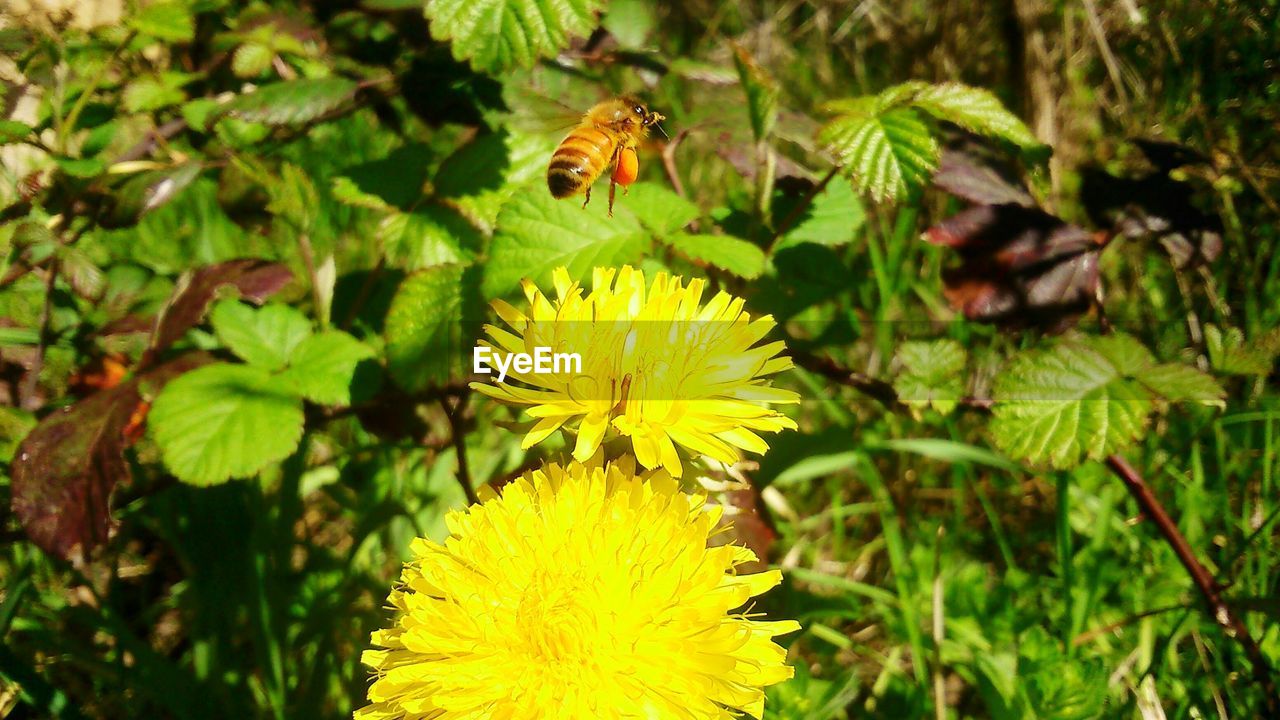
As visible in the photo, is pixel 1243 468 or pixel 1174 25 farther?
pixel 1174 25

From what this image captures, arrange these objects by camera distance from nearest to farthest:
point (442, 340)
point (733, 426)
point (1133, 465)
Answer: point (733, 426), point (442, 340), point (1133, 465)

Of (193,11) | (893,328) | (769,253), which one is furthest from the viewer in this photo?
(893,328)

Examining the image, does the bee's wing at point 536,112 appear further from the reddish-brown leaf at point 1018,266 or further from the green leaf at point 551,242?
the reddish-brown leaf at point 1018,266

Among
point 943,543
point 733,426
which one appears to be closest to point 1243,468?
point 943,543

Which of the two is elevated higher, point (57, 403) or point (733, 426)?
point (733, 426)

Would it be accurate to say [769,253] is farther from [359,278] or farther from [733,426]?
[359,278]

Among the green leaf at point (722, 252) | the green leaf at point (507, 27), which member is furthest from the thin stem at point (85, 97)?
the green leaf at point (722, 252)

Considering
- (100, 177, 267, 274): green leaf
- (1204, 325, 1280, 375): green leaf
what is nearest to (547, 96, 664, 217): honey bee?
(1204, 325, 1280, 375): green leaf
